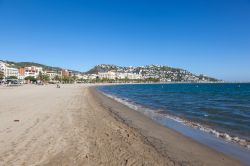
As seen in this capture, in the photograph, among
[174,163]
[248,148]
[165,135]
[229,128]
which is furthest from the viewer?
[229,128]

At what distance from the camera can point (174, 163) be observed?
8273 mm

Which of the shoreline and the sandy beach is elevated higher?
the sandy beach

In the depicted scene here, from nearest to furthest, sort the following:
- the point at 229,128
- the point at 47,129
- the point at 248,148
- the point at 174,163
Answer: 1. the point at 174,163
2. the point at 248,148
3. the point at 47,129
4. the point at 229,128

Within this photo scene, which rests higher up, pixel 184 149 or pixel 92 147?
pixel 92 147

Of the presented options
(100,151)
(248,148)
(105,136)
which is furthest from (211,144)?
(100,151)

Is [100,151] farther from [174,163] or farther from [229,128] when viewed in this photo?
[229,128]

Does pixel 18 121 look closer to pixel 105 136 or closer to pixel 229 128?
pixel 105 136

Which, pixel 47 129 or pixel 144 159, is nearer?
pixel 144 159

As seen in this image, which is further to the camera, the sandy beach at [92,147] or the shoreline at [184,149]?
the shoreline at [184,149]

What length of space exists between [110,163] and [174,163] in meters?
1.90

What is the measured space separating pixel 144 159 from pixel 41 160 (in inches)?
116

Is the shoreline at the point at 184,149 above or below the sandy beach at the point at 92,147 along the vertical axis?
below

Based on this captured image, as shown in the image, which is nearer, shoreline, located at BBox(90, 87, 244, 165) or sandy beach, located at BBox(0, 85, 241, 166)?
sandy beach, located at BBox(0, 85, 241, 166)

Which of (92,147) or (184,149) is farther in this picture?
(184,149)
